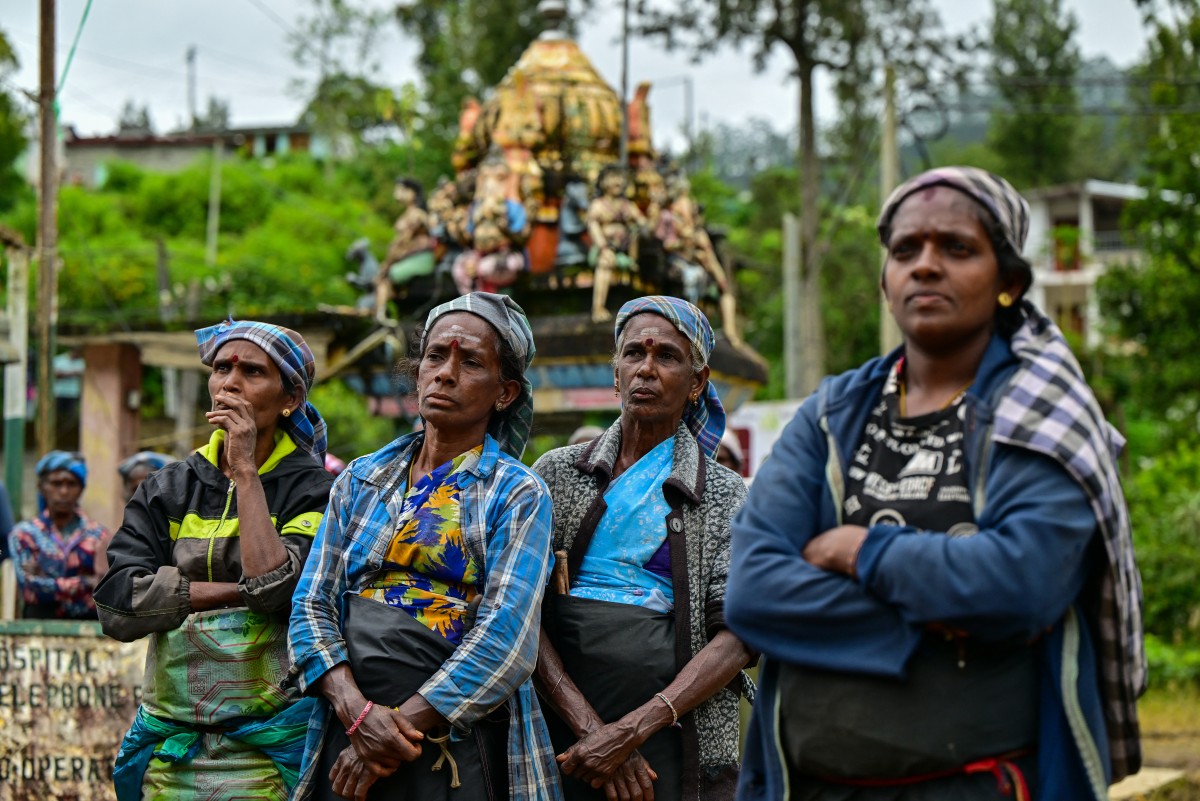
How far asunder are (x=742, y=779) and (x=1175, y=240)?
17754 millimetres

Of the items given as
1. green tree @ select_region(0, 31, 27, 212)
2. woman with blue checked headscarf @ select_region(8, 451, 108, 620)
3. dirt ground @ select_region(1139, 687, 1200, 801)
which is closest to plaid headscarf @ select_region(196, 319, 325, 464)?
woman with blue checked headscarf @ select_region(8, 451, 108, 620)

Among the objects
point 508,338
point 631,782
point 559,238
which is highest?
point 559,238

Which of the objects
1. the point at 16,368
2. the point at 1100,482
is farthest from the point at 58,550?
the point at 1100,482

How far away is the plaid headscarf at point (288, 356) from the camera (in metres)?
4.27

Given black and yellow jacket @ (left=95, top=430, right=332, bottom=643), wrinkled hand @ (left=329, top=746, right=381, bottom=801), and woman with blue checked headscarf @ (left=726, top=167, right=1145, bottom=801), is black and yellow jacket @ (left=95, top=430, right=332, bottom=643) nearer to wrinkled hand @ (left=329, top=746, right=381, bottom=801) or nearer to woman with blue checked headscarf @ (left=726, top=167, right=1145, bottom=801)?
wrinkled hand @ (left=329, top=746, right=381, bottom=801)

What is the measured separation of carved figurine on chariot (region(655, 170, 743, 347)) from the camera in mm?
14727

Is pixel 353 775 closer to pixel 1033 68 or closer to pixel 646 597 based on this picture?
pixel 646 597

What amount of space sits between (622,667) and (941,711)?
4.30ft

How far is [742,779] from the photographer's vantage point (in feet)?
9.83

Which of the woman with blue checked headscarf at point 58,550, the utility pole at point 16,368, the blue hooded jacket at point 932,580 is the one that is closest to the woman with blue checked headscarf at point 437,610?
the blue hooded jacket at point 932,580

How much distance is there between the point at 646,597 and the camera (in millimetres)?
3904

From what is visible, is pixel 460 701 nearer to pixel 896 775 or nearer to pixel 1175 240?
pixel 896 775

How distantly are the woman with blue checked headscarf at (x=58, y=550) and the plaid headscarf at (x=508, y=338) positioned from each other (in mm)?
4118

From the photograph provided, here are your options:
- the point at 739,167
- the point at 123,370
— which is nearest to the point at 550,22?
the point at 123,370
